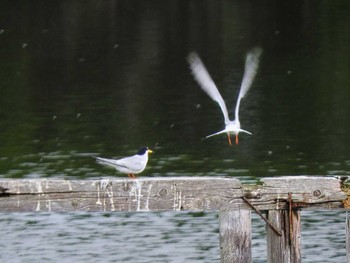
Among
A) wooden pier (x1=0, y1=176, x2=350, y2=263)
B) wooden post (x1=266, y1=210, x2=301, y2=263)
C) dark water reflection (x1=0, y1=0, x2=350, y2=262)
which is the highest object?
dark water reflection (x1=0, y1=0, x2=350, y2=262)

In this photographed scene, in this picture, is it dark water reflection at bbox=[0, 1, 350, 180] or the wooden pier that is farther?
dark water reflection at bbox=[0, 1, 350, 180]

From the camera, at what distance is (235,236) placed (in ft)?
33.9

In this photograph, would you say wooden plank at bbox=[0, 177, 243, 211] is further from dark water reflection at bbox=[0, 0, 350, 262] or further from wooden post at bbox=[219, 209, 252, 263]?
dark water reflection at bbox=[0, 0, 350, 262]

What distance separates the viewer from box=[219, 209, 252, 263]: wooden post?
10359 mm

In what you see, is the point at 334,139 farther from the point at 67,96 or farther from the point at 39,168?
the point at 67,96

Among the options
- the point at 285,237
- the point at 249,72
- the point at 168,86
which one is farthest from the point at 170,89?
the point at 285,237

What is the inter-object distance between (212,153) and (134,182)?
1860 cm

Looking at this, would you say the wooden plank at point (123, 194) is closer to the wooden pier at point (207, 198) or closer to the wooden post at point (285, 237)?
the wooden pier at point (207, 198)

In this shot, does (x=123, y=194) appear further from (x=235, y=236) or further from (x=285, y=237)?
(x=285, y=237)

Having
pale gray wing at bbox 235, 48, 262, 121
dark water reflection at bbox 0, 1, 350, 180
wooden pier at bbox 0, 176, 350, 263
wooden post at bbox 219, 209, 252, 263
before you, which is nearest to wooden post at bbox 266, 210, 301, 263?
Result: wooden pier at bbox 0, 176, 350, 263

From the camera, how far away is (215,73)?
45.1 m

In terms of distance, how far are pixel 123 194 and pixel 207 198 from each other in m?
0.75

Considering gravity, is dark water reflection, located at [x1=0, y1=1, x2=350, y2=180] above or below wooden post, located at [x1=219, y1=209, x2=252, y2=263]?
above

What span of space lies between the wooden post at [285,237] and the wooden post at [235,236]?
29 cm
